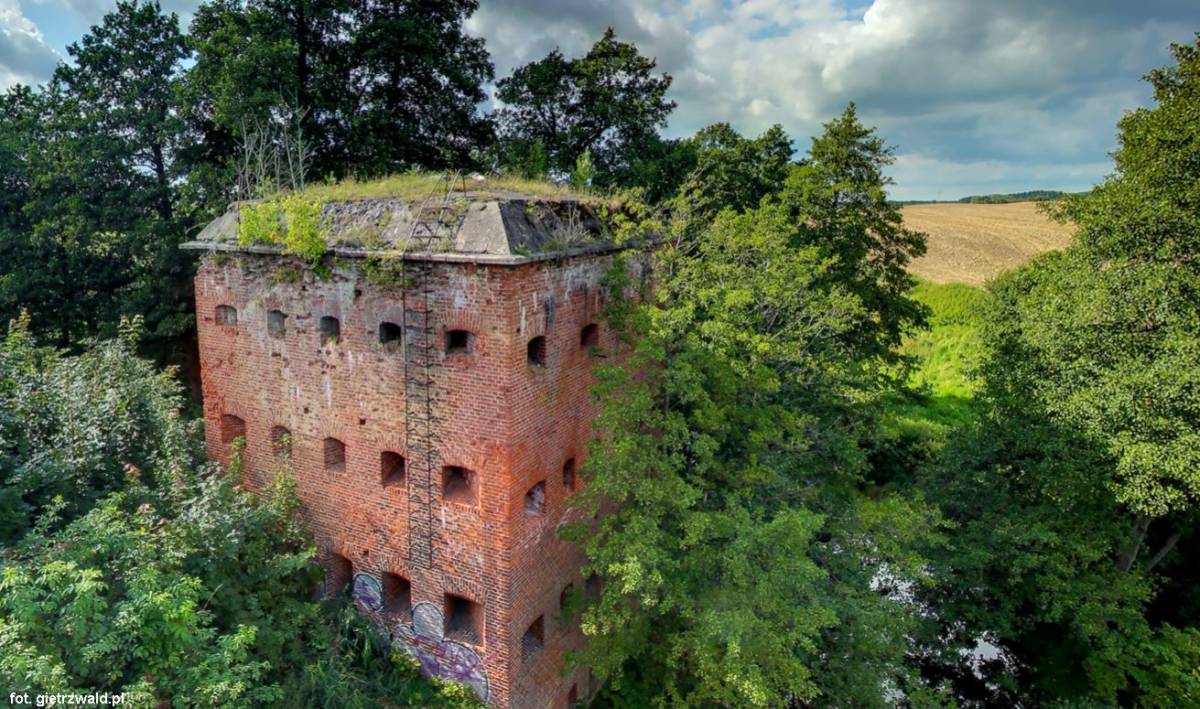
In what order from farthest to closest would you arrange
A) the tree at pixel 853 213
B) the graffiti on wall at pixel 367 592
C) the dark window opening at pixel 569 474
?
the tree at pixel 853 213 → the dark window opening at pixel 569 474 → the graffiti on wall at pixel 367 592

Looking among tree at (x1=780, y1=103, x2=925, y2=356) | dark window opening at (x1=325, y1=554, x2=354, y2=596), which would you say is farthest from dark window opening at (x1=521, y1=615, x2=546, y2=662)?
tree at (x1=780, y1=103, x2=925, y2=356)

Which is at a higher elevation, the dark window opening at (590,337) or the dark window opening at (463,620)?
the dark window opening at (590,337)

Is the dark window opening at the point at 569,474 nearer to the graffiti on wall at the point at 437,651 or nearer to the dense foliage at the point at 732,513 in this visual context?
the dense foliage at the point at 732,513

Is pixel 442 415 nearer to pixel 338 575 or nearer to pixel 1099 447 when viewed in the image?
pixel 338 575

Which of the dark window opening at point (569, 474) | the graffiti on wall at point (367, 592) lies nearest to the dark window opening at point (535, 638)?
the dark window opening at point (569, 474)

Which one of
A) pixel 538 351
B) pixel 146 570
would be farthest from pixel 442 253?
pixel 146 570

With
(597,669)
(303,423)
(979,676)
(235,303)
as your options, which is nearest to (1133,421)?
(979,676)
